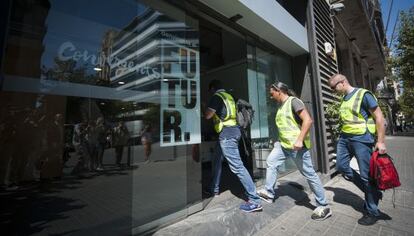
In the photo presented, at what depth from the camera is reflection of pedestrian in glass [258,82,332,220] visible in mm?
3143

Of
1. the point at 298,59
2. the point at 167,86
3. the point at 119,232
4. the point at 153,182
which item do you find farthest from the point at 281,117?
the point at 298,59

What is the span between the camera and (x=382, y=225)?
2.94 m

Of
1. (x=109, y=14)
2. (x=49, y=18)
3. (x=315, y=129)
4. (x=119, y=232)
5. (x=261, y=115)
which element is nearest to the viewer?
(x=119, y=232)

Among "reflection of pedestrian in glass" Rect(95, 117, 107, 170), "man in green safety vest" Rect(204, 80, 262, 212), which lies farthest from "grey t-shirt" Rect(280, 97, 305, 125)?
"reflection of pedestrian in glass" Rect(95, 117, 107, 170)

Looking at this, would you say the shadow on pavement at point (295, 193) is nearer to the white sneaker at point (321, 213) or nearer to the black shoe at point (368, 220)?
the white sneaker at point (321, 213)

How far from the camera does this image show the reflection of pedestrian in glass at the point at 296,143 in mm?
3143

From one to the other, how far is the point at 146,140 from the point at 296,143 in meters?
1.99

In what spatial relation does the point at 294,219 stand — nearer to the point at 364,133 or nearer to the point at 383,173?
the point at 383,173

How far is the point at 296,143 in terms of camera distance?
10.2 ft

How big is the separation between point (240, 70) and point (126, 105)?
3.46 m

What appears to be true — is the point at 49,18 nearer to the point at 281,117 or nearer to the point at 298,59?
the point at 281,117

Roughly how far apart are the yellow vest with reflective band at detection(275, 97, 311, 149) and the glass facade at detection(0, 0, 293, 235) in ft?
4.06

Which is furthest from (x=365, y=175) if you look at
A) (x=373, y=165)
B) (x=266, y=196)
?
(x=266, y=196)

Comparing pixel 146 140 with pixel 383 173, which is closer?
pixel 383 173
